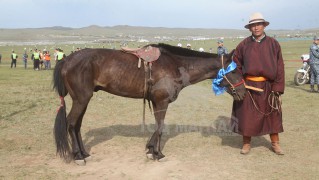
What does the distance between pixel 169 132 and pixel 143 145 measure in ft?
3.46

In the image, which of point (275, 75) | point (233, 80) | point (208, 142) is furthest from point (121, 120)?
point (275, 75)

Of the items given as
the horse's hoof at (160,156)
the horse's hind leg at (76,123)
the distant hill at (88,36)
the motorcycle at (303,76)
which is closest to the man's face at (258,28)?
the horse's hoof at (160,156)

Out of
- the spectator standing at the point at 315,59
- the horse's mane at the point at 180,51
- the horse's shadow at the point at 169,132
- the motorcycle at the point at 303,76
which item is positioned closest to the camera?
the horse's mane at the point at 180,51

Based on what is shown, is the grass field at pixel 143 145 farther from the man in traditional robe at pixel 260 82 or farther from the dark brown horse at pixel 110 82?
the man in traditional robe at pixel 260 82

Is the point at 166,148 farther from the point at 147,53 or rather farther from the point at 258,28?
the point at 258,28

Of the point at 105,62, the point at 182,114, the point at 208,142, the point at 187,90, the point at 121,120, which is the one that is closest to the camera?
the point at 105,62

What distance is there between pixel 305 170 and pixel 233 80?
6.16ft

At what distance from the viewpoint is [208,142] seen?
664 cm

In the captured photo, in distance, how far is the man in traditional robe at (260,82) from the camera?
5566 millimetres

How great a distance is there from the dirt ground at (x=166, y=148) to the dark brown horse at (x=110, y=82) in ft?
1.29

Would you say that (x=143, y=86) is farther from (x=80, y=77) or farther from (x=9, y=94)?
(x=9, y=94)

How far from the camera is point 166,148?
20.7ft

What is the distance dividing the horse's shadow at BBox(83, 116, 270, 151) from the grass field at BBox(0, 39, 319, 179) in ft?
0.07

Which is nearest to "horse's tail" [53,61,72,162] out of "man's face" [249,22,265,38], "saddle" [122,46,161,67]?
"saddle" [122,46,161,67]
